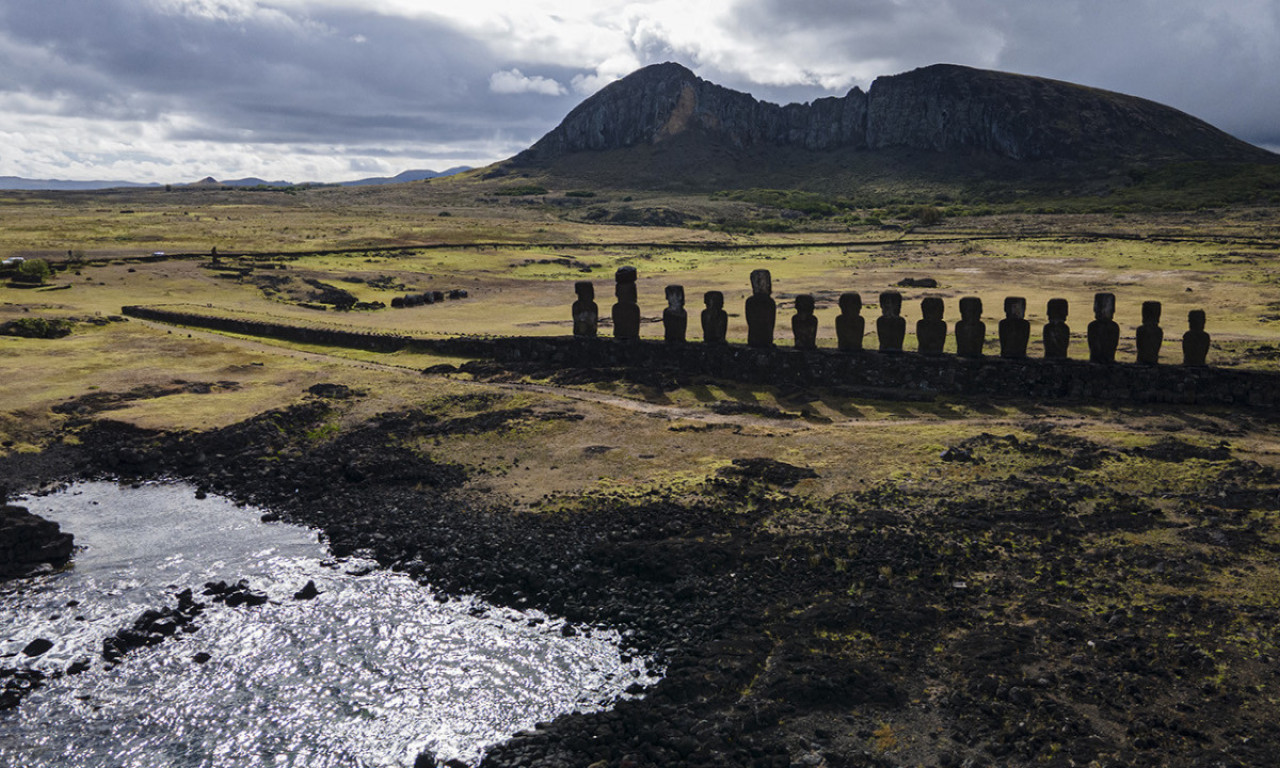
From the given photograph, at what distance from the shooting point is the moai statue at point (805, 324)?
2928 cm

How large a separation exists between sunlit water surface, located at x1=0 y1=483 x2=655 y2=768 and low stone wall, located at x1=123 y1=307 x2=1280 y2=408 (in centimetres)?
1550

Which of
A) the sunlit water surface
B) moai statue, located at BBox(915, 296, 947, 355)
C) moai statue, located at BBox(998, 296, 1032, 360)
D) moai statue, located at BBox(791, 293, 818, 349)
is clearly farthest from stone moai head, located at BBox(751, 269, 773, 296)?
the sunlit water surface

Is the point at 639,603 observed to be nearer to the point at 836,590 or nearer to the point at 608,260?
the point at 836,590

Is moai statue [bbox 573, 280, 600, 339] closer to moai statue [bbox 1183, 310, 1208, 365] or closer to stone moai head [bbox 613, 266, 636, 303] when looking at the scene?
stone moai head [bbox 613, 266, 636, 303]

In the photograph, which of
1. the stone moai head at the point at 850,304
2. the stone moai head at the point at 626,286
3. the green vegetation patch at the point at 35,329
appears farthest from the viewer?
the green vegetation patch at the point at 35,329

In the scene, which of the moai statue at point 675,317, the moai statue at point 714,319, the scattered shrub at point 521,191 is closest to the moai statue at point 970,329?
the moai statue at point 714,319

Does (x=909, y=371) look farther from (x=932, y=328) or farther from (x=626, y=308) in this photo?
(x=626, y=308)

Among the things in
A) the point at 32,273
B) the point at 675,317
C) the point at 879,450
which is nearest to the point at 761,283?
the point at 675,317

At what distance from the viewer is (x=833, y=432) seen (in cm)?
2398

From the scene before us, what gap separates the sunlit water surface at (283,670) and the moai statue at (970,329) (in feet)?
56.4

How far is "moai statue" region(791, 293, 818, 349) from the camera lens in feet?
96.1

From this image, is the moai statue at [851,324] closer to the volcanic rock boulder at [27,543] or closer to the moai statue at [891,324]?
the moai statue at [891,324]

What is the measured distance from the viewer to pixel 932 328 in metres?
27.3

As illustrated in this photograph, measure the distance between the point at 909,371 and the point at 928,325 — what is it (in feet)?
5.04
